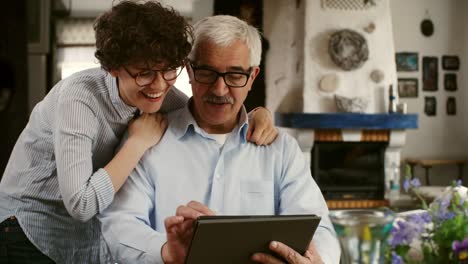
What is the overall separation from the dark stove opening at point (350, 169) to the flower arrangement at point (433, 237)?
4277 mm

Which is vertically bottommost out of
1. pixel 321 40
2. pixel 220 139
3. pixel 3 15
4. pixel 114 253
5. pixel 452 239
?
pixel 114 253

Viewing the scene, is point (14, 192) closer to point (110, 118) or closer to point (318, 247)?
point (110, 118)

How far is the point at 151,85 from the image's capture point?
4.58 ft

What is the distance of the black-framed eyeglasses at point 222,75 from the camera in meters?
1.60

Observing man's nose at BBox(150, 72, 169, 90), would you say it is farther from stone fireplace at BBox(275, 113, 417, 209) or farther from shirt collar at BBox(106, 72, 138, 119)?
stone fireplace at BBox(275, 113, 417, 209)

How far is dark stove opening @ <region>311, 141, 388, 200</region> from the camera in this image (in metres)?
5.50

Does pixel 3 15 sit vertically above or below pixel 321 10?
below

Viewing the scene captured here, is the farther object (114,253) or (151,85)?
(114,253)

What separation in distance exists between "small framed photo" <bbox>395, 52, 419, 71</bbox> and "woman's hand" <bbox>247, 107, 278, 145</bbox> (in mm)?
4854

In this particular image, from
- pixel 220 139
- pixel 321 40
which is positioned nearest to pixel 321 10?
pixel 321 40

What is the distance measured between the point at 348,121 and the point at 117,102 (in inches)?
162

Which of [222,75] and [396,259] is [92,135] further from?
[396,259]

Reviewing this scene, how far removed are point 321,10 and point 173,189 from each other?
14.1 ft

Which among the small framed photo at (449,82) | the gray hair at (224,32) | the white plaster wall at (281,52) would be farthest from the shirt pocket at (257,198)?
the small framed photo at (449,82)
